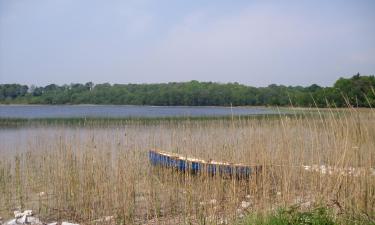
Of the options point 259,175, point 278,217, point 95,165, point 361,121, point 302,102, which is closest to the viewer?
point 278,217

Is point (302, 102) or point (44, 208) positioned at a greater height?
point (302, 102)

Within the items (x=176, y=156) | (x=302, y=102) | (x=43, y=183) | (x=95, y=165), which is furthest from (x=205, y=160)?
(x=302, y=102)

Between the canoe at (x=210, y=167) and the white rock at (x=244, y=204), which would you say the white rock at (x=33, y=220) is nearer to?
the canoe at (x=210, y=167)

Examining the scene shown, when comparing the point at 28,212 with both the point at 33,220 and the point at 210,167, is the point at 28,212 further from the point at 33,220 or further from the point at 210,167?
the point at 210,167

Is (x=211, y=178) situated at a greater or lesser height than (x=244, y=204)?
greater

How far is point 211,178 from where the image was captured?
6340mm

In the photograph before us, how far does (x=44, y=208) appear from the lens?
6711 millimetres

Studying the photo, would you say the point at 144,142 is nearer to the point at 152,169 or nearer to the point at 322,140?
the point at 152,169

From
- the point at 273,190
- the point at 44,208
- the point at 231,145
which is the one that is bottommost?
the point at 44,208

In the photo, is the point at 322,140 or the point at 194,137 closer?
the point at 322,140

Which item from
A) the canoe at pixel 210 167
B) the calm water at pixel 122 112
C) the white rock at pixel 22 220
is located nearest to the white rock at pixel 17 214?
the white rock at pixel 22 220

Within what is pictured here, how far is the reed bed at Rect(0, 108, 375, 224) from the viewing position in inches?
196

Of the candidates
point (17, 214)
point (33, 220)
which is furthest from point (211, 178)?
point (17, 214)

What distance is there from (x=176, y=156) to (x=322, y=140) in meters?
2.84
